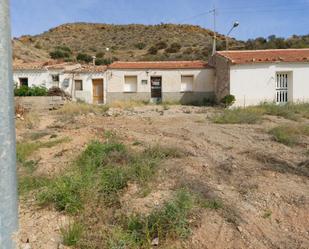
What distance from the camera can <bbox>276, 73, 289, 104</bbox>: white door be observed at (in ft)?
77.0

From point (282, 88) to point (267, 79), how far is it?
4.49 ft

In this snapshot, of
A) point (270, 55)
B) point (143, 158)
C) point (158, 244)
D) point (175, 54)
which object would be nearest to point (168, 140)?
point (143, 158)

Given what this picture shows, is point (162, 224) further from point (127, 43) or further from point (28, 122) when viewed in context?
point (127, 43)

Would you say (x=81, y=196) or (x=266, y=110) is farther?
(x=266, y=110)

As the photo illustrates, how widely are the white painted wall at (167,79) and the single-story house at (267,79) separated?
350cm

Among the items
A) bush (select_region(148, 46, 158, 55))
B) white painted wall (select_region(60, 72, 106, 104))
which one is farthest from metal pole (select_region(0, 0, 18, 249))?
bush (select_region(148, 46, 158, 55))

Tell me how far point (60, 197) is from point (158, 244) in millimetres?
1702

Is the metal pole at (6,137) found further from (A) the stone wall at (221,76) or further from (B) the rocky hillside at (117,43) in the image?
(B) the rocky hillside at (117,43)

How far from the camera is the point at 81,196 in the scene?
16.3ft

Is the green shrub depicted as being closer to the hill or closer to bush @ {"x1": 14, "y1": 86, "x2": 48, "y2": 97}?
bush @ {"x1": 14, "y1": 86, "x2": 48, "y2": 97}

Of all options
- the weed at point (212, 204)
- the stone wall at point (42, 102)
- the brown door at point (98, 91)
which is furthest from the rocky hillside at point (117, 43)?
the weed at point (212, 204)

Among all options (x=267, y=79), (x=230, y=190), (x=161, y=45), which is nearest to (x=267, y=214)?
(x=230, y=190)

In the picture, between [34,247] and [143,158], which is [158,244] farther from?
[143,158]

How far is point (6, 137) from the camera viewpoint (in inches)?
122
